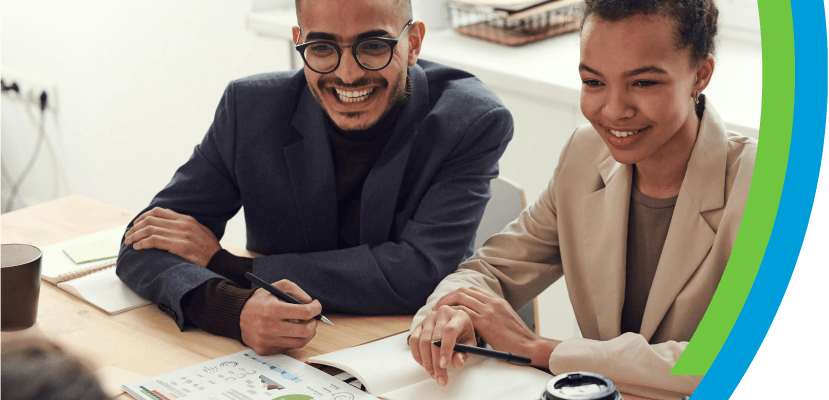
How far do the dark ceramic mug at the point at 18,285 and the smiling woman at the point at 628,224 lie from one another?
0.69 m

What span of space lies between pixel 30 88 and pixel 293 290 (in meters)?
3.16

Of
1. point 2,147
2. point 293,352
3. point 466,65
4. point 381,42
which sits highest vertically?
point 381,42

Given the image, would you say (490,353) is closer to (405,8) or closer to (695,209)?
(695,209)

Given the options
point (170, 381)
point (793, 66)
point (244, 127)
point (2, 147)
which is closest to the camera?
point (793, 66)

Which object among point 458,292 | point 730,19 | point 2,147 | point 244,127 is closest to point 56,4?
point 2,147

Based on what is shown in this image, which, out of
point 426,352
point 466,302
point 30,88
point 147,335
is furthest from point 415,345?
point 30,88

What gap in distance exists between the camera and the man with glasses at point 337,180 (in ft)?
5.48

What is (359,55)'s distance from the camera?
1774 millimetres

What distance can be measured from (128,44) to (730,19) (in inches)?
96.9

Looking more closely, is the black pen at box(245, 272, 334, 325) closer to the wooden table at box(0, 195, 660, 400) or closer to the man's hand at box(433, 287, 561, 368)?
the wooden table at box(0, 195, 660, 400)

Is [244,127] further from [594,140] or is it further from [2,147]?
[2,147]

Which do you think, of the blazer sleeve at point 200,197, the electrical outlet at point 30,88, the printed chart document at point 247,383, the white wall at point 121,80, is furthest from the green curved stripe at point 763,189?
the electrical outlet at point 30,88

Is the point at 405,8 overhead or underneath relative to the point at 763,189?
overhead

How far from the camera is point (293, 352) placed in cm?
147
